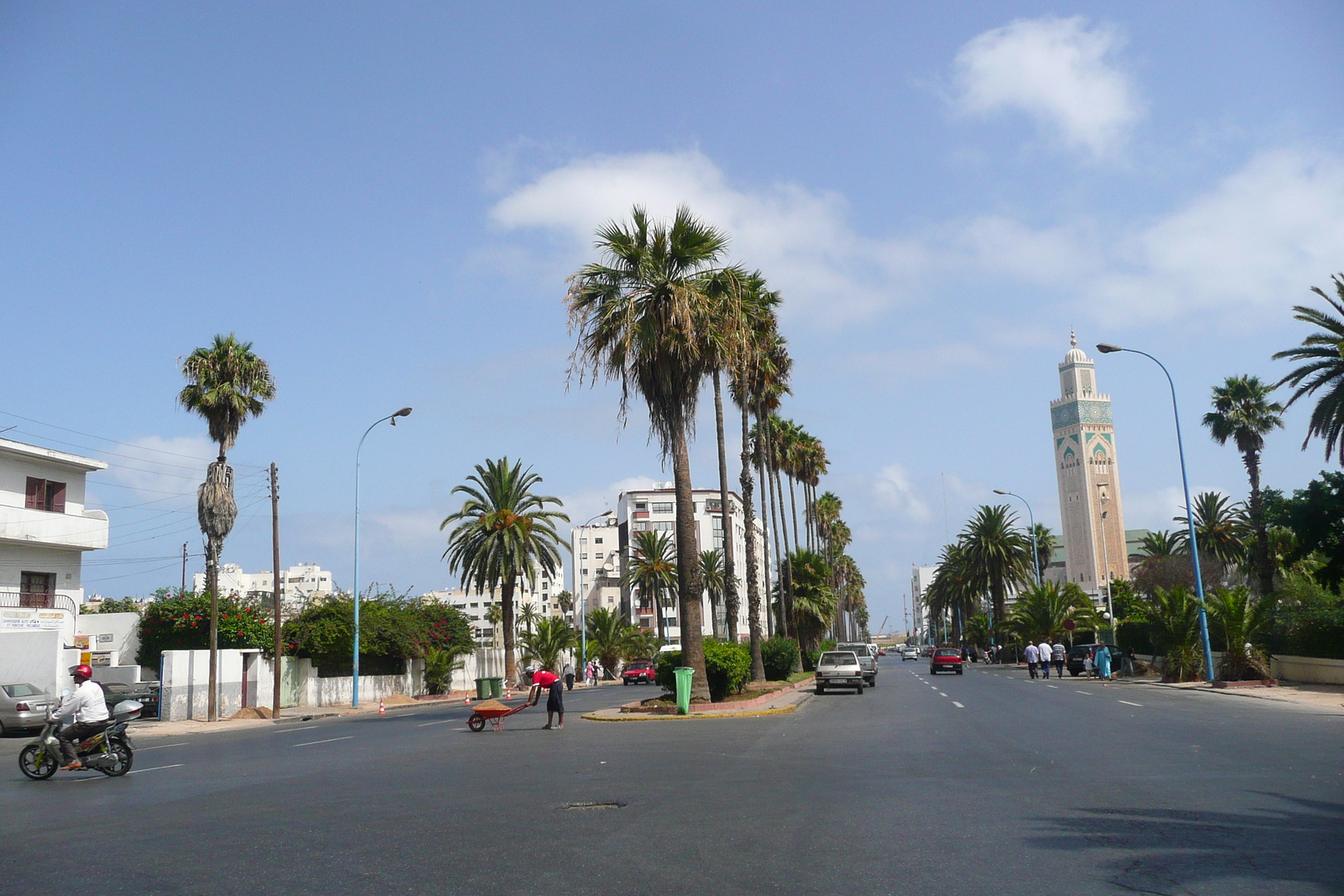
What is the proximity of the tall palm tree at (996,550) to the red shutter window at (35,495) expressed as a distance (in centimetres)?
6172

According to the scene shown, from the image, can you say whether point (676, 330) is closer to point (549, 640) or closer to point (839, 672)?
point (839, 672)

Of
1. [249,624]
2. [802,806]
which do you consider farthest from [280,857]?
[249,624]

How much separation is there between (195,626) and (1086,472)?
152093mm

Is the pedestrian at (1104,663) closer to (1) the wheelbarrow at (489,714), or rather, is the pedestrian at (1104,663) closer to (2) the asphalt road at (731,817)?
(2) the asphalt road at (731,817)

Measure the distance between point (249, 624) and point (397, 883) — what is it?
40391 millimetres

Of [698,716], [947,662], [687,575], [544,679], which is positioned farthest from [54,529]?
[947,662]

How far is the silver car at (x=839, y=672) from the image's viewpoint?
37406 millimetres

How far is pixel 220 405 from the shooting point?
120 feet

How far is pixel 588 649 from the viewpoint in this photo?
78.2 m

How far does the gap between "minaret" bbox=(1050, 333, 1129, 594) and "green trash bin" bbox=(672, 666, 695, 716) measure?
154 metres

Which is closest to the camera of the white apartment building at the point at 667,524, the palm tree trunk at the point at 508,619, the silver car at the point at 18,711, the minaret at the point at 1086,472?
the silver car at the point at 18,711

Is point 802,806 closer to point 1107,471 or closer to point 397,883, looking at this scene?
point 397,883

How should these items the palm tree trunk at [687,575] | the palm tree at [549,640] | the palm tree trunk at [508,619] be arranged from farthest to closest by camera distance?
the palm tree at [549,640], the palm tree trunk at [508,619], the palm tree trunk at [687,575]

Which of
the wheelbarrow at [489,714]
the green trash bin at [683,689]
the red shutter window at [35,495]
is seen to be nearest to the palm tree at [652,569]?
the red shutter window at [35,495]
